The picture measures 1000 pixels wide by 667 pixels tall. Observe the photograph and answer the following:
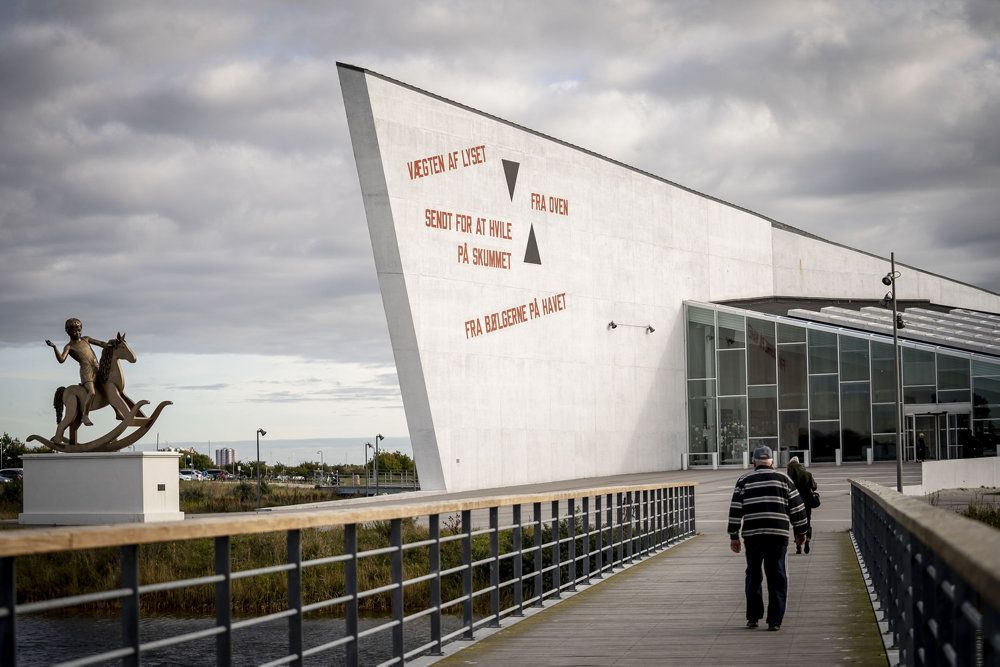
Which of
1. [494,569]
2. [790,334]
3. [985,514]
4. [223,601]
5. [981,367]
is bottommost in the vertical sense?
[985,514]

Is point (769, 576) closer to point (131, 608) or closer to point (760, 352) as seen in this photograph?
point (131, 608)

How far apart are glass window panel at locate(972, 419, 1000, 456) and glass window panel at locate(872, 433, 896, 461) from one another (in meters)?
3.34

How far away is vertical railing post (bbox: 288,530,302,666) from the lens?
21.4 feet

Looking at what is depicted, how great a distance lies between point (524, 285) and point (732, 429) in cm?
1454

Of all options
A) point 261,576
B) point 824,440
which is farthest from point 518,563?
point 824,440

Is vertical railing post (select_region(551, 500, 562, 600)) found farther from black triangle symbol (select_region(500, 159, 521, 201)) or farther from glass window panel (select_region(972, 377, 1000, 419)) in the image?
glass window panel (select_region(972, 377, 1000, 419))

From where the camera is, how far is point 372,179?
38.2m

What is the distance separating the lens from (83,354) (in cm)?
2966

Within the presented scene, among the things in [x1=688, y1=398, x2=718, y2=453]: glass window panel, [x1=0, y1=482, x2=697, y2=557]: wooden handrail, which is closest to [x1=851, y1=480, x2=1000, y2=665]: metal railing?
[x1=0, y1=482, x2=697, y2=557]: wooden handrail

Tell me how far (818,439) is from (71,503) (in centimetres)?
3238

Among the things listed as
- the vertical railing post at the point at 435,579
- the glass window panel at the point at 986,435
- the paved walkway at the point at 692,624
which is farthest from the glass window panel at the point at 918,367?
the vertical railing post at the point at 435,579

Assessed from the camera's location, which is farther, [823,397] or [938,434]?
[823,397]

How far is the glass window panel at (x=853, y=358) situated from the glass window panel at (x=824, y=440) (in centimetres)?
213

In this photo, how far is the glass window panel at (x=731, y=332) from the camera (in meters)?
53.1
